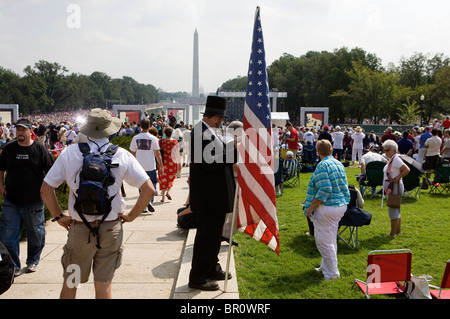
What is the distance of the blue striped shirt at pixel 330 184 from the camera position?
544 centimetres

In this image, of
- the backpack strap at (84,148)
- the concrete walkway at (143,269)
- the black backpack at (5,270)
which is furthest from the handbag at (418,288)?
the black backpack at (5,270)

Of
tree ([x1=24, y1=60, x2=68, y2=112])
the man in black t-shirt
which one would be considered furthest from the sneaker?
tree ([x1=24, y1=60, x2=68, y2=112])

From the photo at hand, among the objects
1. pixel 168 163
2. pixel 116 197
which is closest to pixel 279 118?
pixel 168 163

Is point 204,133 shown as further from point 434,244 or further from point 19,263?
point 434,244

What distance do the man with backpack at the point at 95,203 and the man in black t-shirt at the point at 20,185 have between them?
210 cm

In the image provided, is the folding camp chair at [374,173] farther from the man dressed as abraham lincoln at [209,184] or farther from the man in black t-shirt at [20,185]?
the man in black t-shirt at [20,185]

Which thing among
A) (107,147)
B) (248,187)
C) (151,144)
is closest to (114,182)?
(107,147)

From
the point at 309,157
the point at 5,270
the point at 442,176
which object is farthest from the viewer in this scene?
the point at 309,157

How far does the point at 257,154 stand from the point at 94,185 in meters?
2.15

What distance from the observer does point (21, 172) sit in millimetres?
5488

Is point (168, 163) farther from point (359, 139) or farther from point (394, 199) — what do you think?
point (359, 139)

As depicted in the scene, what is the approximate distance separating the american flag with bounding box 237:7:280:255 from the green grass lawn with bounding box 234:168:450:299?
2.47ft

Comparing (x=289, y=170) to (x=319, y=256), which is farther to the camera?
(x=289, y=170)

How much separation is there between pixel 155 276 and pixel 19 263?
1782 millimetres
